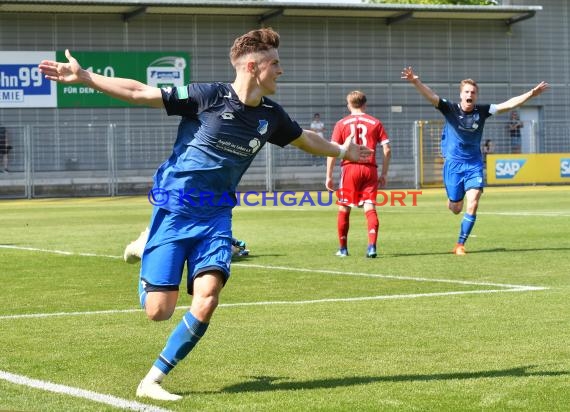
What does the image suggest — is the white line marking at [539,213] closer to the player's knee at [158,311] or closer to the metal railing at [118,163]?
the metal railing at [118,163]

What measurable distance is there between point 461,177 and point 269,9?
99.2 ft

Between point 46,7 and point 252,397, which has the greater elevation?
point 46,7

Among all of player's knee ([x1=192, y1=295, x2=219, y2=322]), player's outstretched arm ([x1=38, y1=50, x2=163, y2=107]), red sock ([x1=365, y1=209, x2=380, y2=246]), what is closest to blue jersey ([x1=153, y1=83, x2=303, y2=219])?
player's outstretched arm ([x1=38, y1=50, x2=163, y2=107])

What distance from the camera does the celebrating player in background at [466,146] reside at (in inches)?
638

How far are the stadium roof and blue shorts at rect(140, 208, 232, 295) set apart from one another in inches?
1443

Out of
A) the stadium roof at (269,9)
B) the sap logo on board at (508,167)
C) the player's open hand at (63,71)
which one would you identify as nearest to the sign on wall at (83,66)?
the stadium roof at (269,9)

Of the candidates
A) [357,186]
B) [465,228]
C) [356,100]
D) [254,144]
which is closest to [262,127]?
[254,144]

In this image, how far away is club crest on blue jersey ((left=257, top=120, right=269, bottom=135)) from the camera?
696cm

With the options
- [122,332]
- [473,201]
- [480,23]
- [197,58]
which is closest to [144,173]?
[197,58]

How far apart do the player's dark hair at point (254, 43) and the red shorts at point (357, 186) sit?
944cm

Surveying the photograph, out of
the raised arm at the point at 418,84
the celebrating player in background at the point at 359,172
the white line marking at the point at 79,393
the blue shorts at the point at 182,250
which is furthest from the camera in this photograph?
the celebrating player in background at the point at 359,172

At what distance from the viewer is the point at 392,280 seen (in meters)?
12.6

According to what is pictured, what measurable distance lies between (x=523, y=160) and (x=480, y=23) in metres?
9.18

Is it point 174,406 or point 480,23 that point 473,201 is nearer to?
point 174,406
